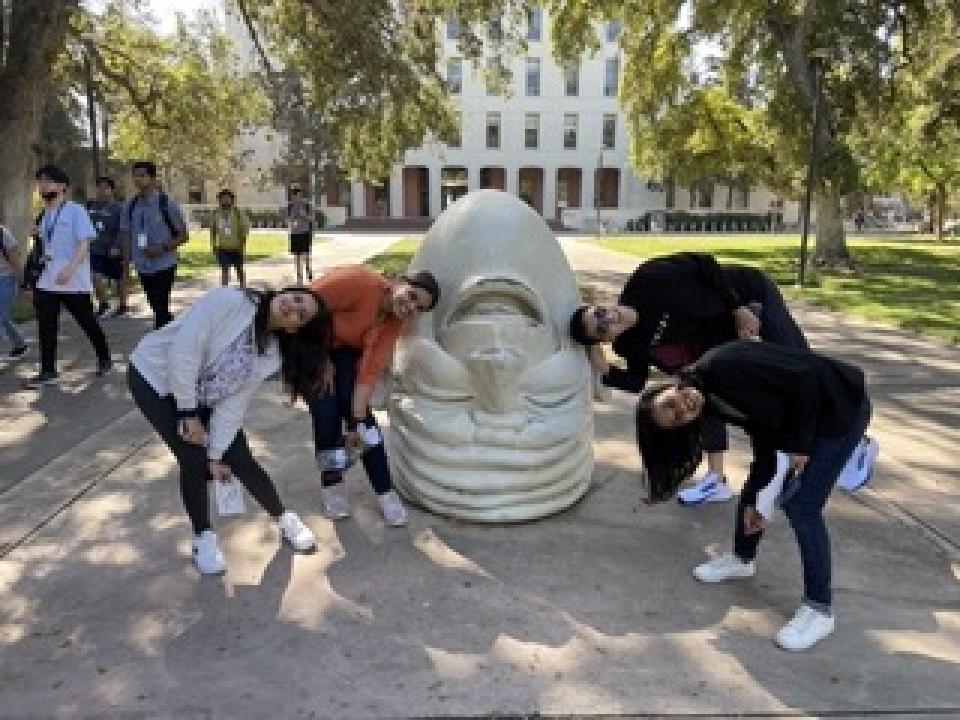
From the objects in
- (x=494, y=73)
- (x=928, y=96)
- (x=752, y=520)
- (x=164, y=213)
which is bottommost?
(x=752, y=520)

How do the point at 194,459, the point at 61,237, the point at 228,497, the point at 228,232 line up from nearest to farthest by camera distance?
the point at 194,459, the point at 228,497, the point at 61,237, the point at 228,232

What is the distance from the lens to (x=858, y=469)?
3.56 m

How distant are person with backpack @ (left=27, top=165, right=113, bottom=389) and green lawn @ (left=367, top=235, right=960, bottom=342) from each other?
13.8 ft

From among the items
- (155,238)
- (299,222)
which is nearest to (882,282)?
(299,222)

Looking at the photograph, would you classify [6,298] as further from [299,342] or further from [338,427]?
[299,342]

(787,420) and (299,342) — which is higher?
(299,342)

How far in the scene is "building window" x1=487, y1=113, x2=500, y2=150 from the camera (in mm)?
56981

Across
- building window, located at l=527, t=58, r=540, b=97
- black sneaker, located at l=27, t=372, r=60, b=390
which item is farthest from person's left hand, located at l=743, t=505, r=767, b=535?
building window, located at l=527, t=58, r=540, b=97

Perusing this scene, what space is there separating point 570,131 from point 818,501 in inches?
2219

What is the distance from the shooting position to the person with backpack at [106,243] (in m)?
10.7

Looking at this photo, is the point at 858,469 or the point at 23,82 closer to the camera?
the point at 858,469

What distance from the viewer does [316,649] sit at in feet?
11.2

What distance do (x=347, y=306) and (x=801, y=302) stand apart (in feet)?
35.5

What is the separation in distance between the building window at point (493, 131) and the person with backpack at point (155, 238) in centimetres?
5033
